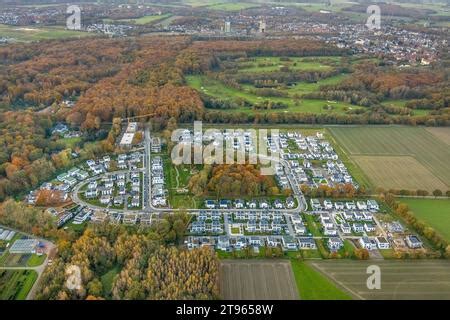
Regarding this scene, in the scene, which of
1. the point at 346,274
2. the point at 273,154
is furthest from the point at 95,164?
the point at 346,274

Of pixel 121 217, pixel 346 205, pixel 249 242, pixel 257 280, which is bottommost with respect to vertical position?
pixel 257 280

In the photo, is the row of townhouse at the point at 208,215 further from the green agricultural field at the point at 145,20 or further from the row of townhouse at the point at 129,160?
the green agricultural field at the point at 145,20

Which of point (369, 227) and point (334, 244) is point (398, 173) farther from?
point (334, 244)

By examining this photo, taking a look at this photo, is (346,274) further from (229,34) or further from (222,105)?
(229,34)

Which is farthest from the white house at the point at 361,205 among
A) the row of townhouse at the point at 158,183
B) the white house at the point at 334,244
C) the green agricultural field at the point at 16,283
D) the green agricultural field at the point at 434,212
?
the green agricultural field at the point at 16,283

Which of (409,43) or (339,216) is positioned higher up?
(409,43)

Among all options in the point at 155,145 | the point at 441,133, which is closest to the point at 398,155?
the point at 441,133

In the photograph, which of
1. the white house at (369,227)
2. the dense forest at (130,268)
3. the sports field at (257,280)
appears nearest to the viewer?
the dense forest at (130,268)
